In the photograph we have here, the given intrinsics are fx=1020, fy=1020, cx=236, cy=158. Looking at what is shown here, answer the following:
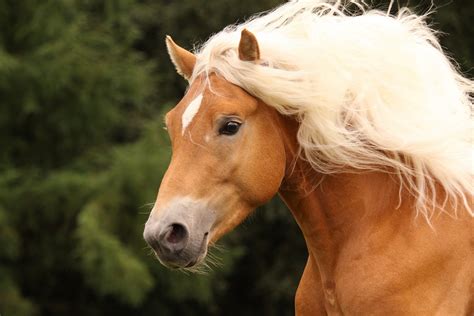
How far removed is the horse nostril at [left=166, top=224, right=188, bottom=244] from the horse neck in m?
0.61

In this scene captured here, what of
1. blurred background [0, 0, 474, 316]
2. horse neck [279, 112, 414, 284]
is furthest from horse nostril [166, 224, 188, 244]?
blurred background [0, 0, 474, 316]

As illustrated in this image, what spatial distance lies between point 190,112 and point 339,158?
63 cm

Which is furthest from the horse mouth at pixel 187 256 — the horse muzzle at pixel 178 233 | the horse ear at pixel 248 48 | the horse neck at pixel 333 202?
the horse ear at pixel 248 48

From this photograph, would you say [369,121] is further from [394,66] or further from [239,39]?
[239,39]

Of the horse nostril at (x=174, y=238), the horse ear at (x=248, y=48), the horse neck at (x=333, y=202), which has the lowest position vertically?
the horse neck at (x=333, y=202)

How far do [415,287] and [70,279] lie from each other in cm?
1108

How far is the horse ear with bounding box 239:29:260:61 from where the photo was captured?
4031 mm

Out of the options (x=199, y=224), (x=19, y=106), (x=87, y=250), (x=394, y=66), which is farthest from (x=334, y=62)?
(x=19, y=106)

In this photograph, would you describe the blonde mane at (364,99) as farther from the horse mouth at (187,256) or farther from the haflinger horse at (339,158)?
the horse mouth at (187,256)

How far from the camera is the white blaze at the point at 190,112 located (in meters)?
3.99

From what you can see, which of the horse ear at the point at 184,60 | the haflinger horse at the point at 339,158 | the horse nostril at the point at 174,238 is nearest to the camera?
the horse nostril at the point at 174,238

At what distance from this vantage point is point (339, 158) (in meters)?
4.12

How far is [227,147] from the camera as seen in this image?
13.0 ft

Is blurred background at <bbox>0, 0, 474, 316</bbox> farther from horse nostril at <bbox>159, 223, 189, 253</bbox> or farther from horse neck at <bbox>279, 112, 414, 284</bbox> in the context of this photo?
horse nostril at <bbox>159, 223, 189, 253</bbox>
